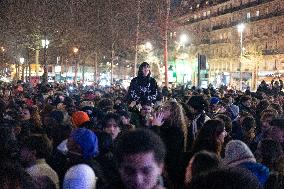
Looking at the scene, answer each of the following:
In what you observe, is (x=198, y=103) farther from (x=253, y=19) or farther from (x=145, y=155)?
(x=253, y=19)

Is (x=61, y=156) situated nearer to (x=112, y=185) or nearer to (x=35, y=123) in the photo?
(x=112, y=185)

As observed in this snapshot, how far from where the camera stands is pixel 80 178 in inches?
179

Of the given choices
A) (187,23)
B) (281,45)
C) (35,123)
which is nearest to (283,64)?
(281,45)

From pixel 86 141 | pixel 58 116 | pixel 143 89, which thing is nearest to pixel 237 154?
pixel 86 141

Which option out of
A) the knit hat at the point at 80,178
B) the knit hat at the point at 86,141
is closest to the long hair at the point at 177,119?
the knit hat at the point at 86,141

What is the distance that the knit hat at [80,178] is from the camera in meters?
4.46

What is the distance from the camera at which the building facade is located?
238ft

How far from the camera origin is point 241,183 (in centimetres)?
257

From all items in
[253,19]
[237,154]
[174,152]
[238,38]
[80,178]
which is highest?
[253,19]

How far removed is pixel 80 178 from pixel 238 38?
273 feet

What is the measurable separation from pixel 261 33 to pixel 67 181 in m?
78.3

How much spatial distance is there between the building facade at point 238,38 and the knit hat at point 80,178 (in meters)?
53.3

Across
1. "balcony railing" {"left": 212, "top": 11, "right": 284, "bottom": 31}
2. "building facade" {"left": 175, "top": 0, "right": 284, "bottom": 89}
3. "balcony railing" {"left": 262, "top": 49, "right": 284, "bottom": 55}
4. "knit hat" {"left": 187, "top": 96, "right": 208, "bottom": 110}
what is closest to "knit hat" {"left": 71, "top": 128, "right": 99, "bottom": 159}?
"knit hat" {"left": 187, "top": 96, "right": 208, "bottom": 110}

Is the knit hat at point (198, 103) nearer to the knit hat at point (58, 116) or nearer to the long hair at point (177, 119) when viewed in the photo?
the long hair at point (177, 119)
